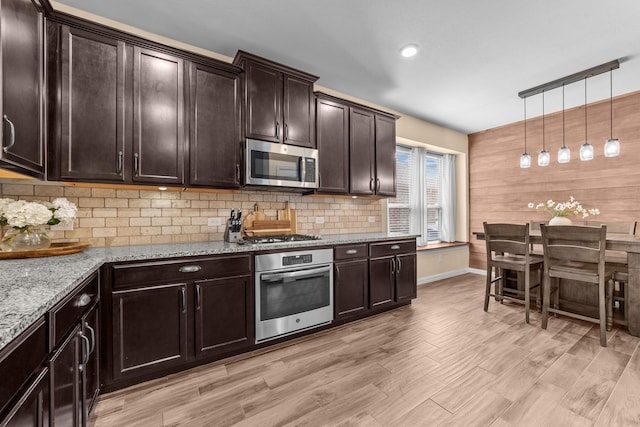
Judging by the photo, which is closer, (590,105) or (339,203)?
(339,203)

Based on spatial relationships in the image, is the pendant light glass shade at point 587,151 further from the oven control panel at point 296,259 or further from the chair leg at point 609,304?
the oven control panel at point 296,259

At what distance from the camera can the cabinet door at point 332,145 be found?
3193 millimetres

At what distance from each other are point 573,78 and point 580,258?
2138 mm

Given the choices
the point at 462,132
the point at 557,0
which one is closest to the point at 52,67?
the point at 557,0

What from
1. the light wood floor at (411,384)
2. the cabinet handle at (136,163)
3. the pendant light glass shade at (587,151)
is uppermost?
the pendant light glass shade at (587,151)

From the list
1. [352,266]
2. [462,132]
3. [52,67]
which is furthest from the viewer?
[462,132]

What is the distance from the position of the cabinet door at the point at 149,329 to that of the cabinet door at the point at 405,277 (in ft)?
7.73

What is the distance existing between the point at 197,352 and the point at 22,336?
148 centimetres

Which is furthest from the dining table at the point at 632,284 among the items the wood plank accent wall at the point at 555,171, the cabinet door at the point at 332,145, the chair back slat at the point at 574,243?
the cabinet door at the point at 332,145

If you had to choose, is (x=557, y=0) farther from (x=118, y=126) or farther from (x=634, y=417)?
(x=118, y=126)

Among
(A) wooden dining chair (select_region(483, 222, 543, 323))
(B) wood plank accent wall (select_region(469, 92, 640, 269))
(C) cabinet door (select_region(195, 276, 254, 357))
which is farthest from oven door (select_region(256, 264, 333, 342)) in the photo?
(B) wood plank accent wall (select_region(469, 92, 640, 269))

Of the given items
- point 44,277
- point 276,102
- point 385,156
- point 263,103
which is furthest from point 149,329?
point 385,156

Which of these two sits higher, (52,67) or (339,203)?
(52,67)

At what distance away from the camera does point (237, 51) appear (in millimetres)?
2701
